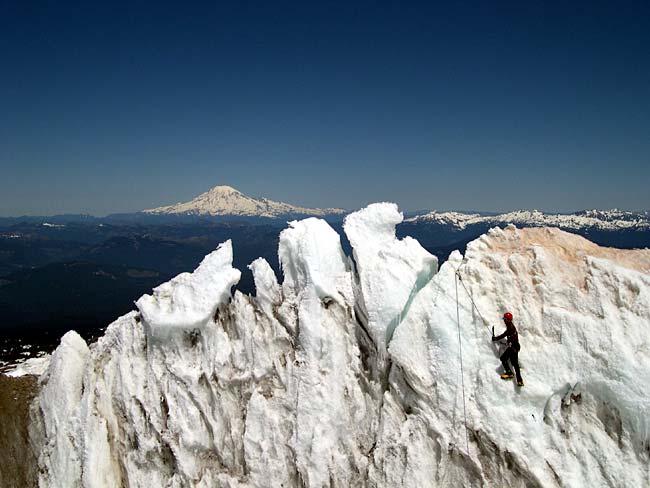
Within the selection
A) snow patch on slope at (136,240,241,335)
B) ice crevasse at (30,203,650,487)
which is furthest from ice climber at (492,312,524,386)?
snow patch on slope at (136,240,241,335)

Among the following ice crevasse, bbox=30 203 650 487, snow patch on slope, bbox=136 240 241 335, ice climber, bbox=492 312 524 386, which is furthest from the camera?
snow patch on slope, bbox=136 240 241 335

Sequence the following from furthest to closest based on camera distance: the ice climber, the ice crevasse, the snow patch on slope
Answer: the snow patch on slope
the ice climber
the ice crevasse

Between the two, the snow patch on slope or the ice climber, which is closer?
the ice climber

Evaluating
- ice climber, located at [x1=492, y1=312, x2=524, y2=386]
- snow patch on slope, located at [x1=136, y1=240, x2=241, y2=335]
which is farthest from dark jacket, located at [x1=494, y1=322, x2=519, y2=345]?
snow patch on slope, located at [x1=136, y1=240, x2=241, y2=335]

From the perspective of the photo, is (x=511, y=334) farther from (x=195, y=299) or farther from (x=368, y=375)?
(x=195, y=299)

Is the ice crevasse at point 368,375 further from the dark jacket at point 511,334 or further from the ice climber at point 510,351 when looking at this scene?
the dark jacket at point 511,334

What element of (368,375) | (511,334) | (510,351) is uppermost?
(511,334)

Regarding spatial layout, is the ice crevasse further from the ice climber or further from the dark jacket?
the dark jacket

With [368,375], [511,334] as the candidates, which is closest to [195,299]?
[368,375]
